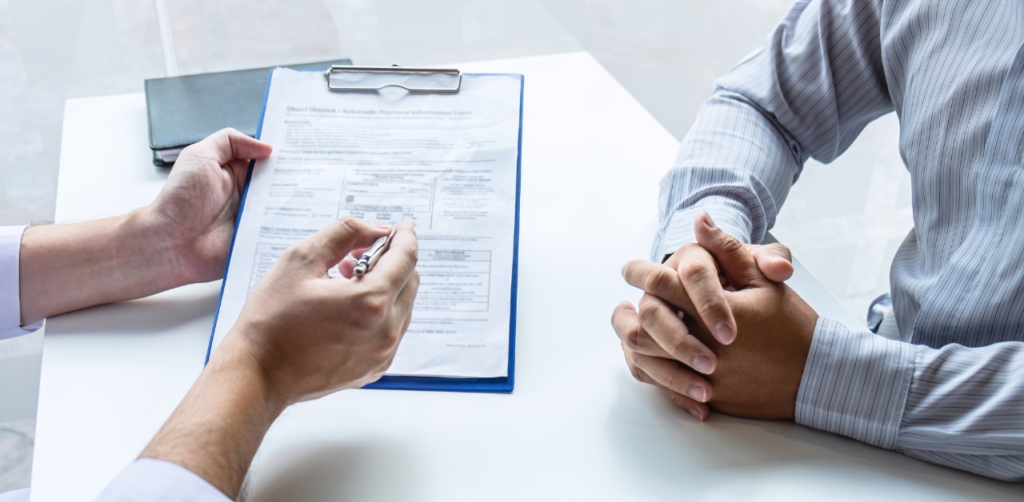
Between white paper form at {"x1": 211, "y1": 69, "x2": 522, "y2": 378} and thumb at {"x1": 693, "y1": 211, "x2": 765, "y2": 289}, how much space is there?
20 centimetres

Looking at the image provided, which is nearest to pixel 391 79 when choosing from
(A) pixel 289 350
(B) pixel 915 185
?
(A) pixel 289 350

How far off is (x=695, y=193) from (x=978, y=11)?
38cm

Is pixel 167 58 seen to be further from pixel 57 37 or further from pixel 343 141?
pixel 343 141

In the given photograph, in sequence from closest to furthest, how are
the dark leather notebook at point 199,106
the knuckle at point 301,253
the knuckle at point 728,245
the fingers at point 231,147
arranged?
the knuckle at point 301,253, the knuckle at point 728,245, the fingers at point 231,147, the dark leather notebook at point 199,106

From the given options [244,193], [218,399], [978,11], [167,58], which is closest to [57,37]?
[167,58]

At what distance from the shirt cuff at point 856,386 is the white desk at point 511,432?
0.02 m

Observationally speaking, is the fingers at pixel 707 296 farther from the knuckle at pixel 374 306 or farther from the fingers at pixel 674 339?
A: the knuckle at pixel 374 306

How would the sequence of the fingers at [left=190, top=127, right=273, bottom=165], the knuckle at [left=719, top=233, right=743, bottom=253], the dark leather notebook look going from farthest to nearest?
the dark leather notebook → the fingers at [left=190, top=127, right=273, bottom=165] → the knuckle at [left=719, top=233, right=743, bottom=253]

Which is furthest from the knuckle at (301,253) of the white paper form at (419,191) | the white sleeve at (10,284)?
the white sleeve at (10,284)

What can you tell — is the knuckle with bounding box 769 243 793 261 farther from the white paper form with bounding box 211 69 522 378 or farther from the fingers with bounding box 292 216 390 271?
the fingers with bounding box 292 216 390 271

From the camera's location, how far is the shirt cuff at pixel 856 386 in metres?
0.61

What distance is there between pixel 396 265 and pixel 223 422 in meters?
0.18

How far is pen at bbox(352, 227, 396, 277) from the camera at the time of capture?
0.56 metres

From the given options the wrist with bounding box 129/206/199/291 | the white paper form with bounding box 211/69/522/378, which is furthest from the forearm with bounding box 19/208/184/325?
the white paper form with bounding box 211/69/522/378
